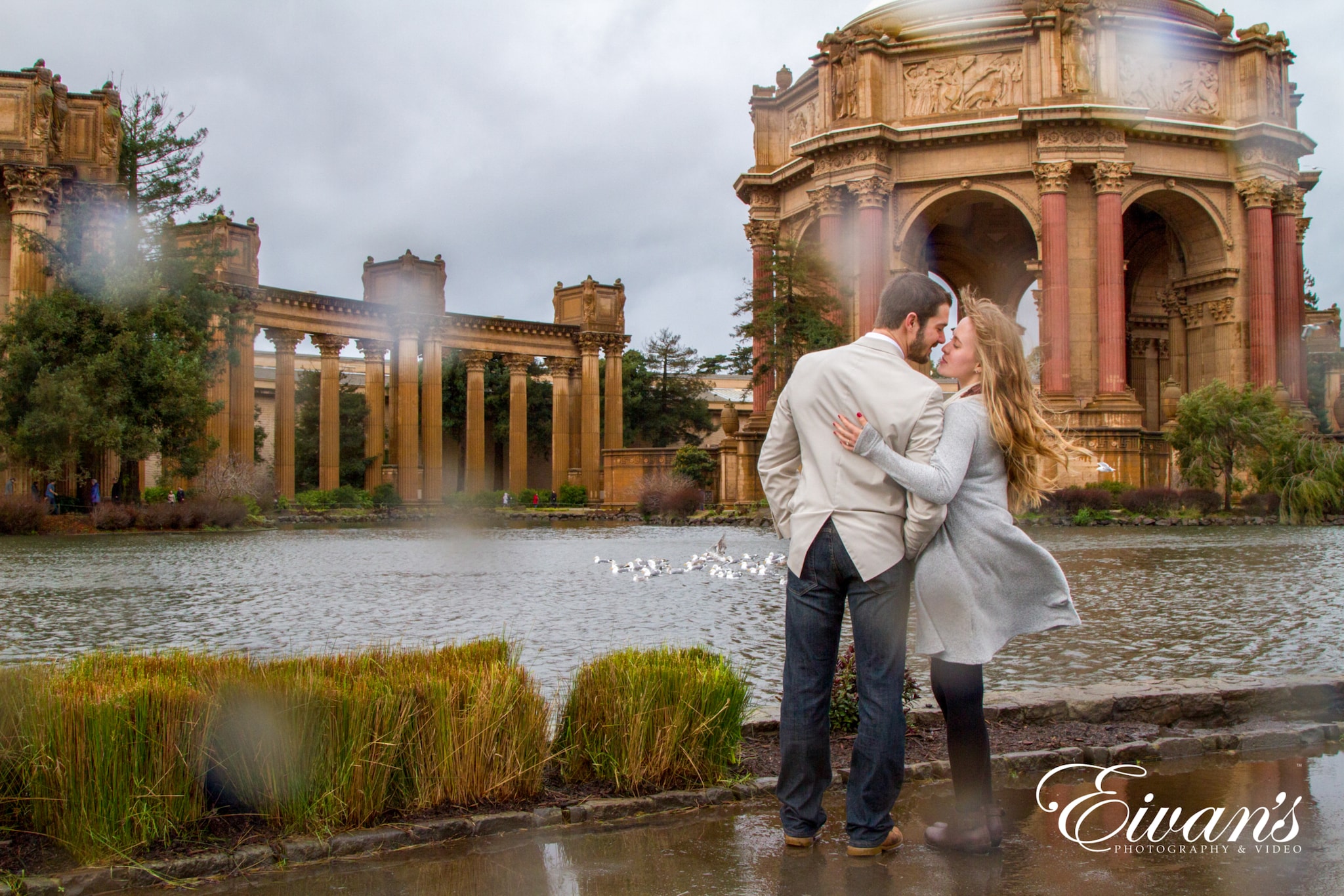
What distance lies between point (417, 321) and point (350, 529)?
20551 millimetres

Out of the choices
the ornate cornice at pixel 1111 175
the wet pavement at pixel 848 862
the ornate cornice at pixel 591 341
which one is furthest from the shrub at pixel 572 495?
the wet pavement at pixel 848 862

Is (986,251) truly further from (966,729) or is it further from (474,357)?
(966,729)

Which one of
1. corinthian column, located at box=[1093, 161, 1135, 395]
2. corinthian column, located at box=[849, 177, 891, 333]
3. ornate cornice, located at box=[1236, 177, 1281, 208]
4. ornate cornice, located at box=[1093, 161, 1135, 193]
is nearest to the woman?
corinthian column, located at box=[849, 177, 891, 333]

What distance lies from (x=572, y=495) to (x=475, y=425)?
20.9 feet

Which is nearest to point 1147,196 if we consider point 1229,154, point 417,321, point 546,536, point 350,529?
point 1229,154

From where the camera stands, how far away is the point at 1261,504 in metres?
26.8

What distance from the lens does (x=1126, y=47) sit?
35438 mm

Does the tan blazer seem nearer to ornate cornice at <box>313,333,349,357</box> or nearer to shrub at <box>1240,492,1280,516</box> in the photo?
shrub at <box>1240,492,1280,516</box>

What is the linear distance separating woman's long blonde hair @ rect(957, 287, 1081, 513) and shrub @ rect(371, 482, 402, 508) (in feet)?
144

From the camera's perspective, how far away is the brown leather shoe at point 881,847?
351cm

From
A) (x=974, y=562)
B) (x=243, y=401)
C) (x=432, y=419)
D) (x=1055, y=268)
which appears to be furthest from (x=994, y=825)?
(x=432, y=419)

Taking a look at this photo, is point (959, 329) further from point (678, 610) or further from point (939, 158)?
point (939, 158)

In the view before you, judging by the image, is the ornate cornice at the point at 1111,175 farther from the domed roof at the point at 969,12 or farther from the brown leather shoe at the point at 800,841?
the brown leather shoe at the point at 800,841

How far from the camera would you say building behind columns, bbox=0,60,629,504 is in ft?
88.7
